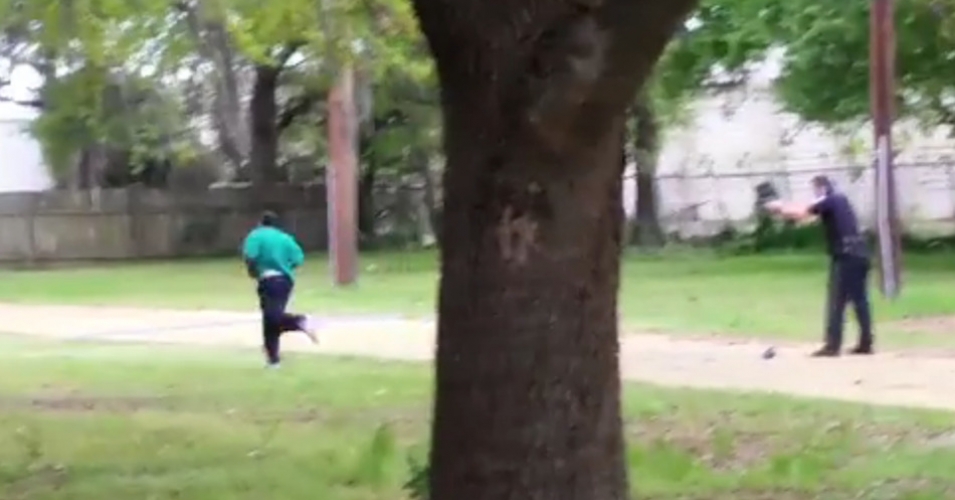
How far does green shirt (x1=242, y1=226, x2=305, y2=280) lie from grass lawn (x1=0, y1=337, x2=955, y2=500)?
0.93 m

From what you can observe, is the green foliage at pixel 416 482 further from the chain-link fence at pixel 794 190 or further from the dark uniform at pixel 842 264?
the chain-link fence at pixel 794 190

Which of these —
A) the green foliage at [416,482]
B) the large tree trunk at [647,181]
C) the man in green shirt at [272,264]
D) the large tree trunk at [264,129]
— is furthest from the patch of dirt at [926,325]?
the large tree trunk at [264,129]

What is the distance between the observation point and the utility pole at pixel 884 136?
25.9m

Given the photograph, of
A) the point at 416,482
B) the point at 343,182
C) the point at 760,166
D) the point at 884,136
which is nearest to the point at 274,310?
the point at 416,482

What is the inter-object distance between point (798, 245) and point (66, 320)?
19764 millimetres

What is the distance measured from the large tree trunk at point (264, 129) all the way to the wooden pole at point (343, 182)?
9.13 m

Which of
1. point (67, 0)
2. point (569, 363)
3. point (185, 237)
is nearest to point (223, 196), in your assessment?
point (185, 237)

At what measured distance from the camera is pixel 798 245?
42.8 meters

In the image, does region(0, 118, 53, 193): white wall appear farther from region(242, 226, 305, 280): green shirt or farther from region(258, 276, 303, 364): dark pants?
region(242, 226, 305, 280): green shirt

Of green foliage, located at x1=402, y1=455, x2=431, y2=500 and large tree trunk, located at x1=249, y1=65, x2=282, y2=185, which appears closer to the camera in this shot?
green foliage, located at x1=402, y1=455, x2=431, y2=500

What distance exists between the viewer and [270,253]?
18125mm

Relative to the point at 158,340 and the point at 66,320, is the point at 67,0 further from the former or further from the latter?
the point at 66,320

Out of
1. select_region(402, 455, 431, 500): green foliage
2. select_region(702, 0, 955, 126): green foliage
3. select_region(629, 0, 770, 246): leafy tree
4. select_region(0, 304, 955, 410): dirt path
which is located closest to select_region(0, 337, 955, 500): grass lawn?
select_region(402, 455, 431, 500): green foliage

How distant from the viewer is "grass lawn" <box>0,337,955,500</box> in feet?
34.2
